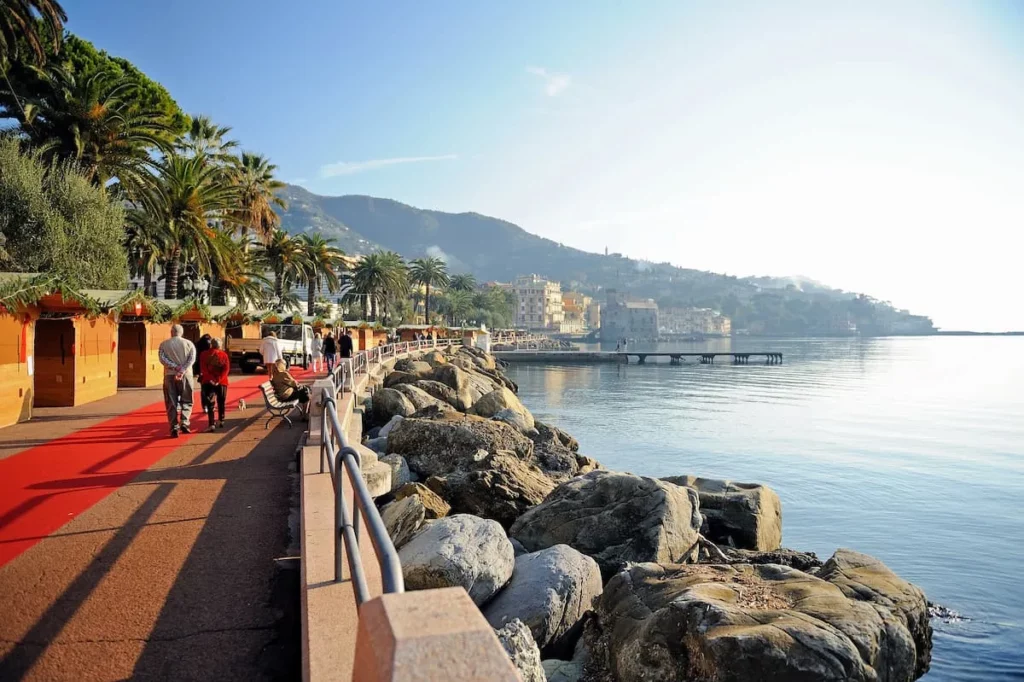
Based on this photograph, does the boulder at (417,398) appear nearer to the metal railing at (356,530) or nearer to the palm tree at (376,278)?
the metal railing at (356,530)

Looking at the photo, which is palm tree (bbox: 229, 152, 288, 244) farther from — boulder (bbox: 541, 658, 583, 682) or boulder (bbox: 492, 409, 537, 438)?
boulder (bbox: 541, 658, 583, 682)

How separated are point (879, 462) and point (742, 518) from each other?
17679mm

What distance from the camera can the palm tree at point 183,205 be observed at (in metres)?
30.1

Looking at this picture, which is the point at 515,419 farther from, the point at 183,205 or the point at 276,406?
the point at 183,205

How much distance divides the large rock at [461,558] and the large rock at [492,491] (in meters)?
3.37

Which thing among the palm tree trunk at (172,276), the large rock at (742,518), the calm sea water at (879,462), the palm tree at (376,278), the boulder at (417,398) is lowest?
the calm sea water at (879,462)

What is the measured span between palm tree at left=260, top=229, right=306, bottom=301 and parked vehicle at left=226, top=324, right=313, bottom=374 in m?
17.9

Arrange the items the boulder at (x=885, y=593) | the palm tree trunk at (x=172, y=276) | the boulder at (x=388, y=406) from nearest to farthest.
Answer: the boulder at (x=885, y=593)
the boulder at (x=388, y=406)
the palm tree trunk at (x=172, y=276)

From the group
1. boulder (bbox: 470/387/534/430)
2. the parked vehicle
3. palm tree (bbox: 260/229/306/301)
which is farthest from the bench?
palm tree (bbox: 260/229/306/301)

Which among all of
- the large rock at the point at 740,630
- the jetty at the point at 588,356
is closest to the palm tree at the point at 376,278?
the jetty at the point at 588,356

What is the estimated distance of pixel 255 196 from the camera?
41.8 meters

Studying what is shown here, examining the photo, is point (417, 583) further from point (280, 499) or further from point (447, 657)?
point (447, 657)

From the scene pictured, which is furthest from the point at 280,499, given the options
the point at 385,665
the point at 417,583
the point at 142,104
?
the point at 142,104

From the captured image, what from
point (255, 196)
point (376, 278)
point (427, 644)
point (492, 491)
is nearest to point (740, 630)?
point (427, 644)
